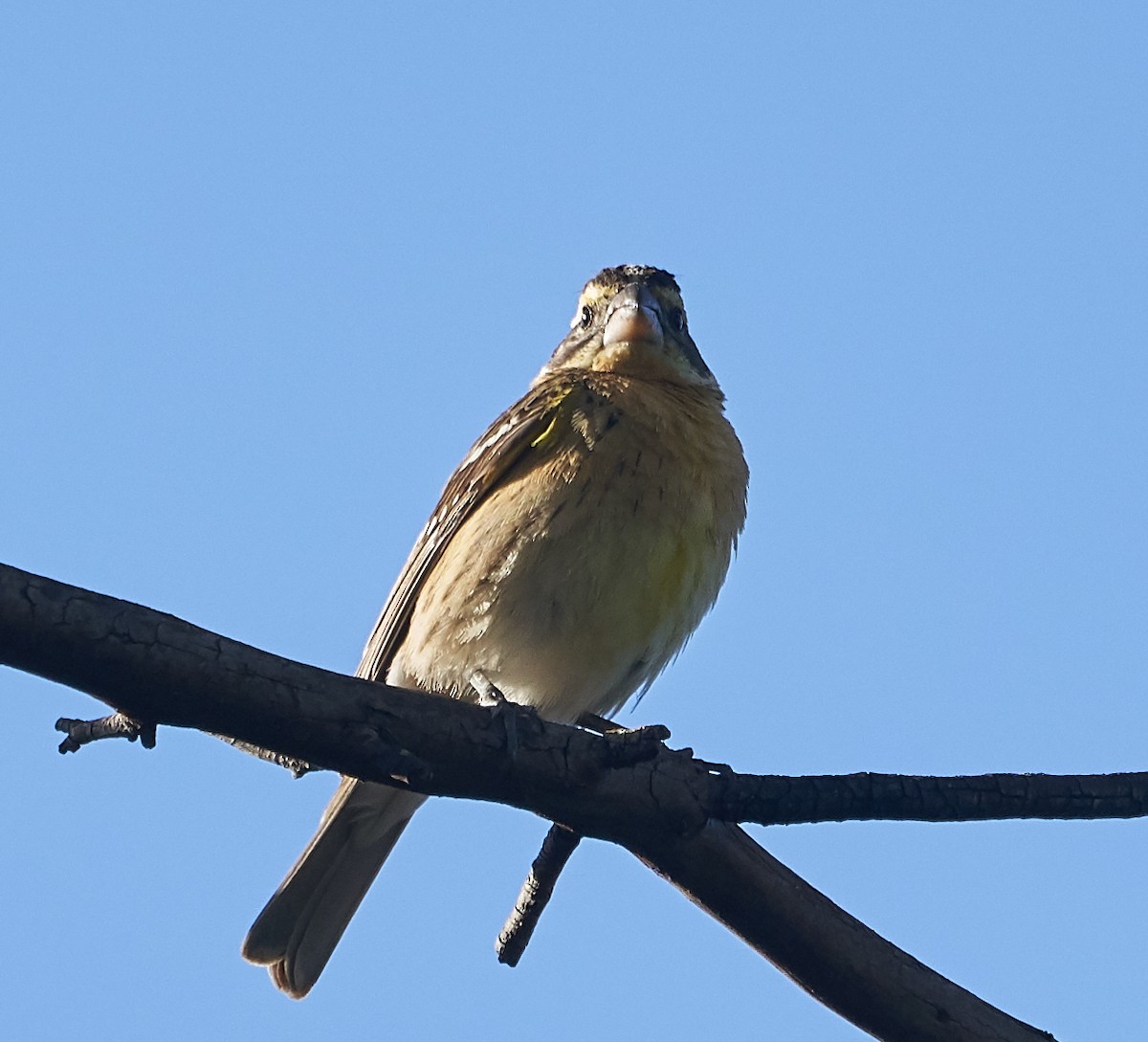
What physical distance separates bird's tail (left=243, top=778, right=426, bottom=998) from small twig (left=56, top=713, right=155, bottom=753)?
5.34 feet

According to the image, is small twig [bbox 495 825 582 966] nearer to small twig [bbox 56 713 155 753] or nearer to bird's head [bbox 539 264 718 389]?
small twig [bbox 56 713 155 753]

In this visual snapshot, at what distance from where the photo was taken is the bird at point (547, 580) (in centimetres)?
573

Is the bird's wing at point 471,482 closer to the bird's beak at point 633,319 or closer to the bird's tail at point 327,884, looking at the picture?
the bird's beak at point 633,319

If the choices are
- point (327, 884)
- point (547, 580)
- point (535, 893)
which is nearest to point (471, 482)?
point (547, 580)

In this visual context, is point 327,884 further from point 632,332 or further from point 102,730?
point 632,332

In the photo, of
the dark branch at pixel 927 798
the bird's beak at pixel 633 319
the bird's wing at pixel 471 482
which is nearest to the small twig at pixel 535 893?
the dark branch at pixel 927 798

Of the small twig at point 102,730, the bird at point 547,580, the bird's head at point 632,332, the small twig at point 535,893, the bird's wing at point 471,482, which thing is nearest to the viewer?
the small twig at point 102,730

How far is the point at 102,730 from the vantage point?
14.4 feet

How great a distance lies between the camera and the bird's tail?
593 cm

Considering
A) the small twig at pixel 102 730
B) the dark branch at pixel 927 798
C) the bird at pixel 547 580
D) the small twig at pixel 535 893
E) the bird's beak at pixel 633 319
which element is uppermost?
the bird's beak at pixel 633 319

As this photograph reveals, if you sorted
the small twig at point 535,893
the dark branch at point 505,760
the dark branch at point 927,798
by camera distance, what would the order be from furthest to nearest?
1. the small twig at point 535,893
2. the dark branch at point 927,798
3. the dark branch at point 505,760

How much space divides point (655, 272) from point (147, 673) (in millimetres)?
4191

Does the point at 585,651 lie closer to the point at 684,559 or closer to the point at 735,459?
the point at 684,559

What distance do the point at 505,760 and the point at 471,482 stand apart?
2.24 meters
